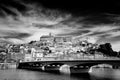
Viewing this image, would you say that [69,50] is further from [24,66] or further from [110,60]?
[110,60]

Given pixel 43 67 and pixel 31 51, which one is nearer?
pixel 43 67

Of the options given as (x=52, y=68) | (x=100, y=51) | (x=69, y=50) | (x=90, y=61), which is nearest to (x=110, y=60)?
(x=90, y=61)

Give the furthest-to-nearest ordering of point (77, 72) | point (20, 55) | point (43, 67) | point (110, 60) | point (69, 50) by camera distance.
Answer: point (69, 50) → point (20, 55) → point (43, 67) → point (77, 72) → point (110, 60)

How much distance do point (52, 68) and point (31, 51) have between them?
74913mm

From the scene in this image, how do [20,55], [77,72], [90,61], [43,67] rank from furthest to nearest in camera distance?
[20,55] → [43,67] → [77,72] → [90,61]

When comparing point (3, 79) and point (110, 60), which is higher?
point (110, 60)

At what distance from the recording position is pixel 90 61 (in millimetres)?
63562

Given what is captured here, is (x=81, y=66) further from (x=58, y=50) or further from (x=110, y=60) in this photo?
(x=58, y=50)

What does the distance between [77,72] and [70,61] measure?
4.65 metres

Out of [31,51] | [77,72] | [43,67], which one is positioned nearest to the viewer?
[77,72]

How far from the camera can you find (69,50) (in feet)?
629

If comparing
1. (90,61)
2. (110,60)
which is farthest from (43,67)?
(110,60)

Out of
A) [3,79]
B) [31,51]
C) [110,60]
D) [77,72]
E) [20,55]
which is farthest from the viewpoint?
[31,51]

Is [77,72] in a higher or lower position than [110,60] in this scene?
lower
